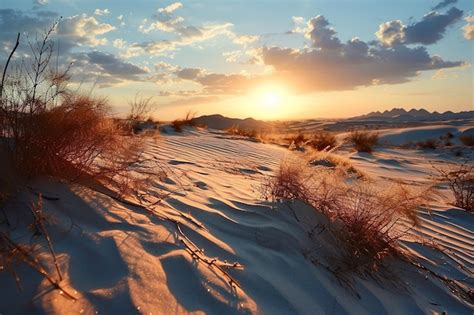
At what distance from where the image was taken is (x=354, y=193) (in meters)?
4.21

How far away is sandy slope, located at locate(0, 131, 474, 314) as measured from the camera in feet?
7.15

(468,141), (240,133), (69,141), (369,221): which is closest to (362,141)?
(240,133)

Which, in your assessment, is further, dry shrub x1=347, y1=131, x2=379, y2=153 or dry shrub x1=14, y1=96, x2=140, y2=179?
dry shrub x1=347, y1=131, x2=379, y2=153

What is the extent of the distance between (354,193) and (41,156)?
273 cm

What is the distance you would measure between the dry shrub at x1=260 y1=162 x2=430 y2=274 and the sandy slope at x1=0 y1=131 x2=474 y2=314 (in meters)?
0.16

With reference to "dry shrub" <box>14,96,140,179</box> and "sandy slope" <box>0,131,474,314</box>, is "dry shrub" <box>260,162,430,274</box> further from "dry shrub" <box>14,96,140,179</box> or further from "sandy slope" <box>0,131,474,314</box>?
"dry shrub" <box>14,96,140,179</box>

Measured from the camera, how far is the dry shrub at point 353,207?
345 cm

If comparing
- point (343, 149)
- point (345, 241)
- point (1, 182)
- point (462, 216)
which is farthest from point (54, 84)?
point (343, 149)

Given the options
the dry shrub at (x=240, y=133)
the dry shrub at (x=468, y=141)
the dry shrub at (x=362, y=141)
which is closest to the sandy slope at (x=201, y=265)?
the dry shrub at (x=240, y=133)

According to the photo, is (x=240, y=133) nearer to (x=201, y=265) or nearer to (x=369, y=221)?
(x=369, y=221)

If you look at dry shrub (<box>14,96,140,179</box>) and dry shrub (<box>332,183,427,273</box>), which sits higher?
dry shrub (<box>14,96,140,179</box>)

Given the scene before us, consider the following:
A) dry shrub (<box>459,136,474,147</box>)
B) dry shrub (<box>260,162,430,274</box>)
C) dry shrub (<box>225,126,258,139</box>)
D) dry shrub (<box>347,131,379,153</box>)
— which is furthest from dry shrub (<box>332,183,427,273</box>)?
dry shrub (<box>459,136,474,147</box>)

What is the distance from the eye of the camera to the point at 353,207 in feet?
12.8

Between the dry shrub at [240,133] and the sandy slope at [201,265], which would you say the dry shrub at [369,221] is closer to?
the sandy slope at [201,265]
